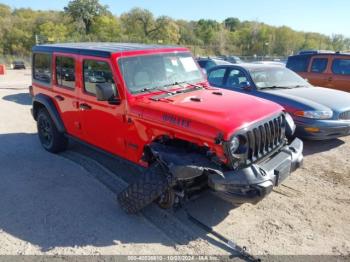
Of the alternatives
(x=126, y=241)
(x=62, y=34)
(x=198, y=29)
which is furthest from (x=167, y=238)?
(x=198, y=29)

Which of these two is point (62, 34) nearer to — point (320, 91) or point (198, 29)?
point (198, 29)

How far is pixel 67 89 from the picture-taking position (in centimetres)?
502

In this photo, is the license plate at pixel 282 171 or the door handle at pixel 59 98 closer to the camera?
the license plate at pixel 282 171

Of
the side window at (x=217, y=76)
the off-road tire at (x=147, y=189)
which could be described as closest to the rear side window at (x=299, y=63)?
the side window at (x=217, y=76)

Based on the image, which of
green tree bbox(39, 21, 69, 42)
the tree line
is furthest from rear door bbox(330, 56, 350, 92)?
green tree bbox(39, 21, 69, 42)

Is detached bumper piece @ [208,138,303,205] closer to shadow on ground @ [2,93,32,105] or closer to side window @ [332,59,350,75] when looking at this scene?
side window @ [332,59,350,75]

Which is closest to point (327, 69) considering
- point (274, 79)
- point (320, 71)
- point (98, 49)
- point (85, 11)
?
point (320, 71)

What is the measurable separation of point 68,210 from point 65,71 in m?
2.25

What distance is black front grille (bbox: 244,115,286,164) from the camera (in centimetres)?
339

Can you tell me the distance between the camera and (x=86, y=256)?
313 centimetres

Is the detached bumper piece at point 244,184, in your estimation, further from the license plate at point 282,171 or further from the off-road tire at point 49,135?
the off-road tire at point 49,135

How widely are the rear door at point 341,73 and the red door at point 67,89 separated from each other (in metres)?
7.54

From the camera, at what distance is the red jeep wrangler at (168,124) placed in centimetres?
321

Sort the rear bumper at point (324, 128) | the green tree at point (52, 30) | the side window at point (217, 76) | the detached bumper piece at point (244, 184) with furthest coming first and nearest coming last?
the green tree at point (52, 30), the side window at point (217, 76), the rear bumper at point (324, 128), the detached bumper piece at point (244, 184)
